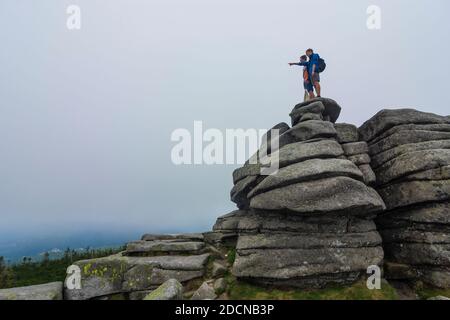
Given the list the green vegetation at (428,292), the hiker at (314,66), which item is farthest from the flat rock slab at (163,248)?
the hiker at (314,66)

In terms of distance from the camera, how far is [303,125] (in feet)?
65.3

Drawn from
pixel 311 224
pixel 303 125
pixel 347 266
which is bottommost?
pixel 347 266

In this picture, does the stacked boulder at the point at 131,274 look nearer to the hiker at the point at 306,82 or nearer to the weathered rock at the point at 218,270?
the weathered rock at the point at 218,270

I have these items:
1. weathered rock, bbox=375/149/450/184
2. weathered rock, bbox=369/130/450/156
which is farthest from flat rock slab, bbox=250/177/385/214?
weathered rock, bbox=369/130/450/156

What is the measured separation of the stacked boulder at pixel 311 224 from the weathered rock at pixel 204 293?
1842 millimetres

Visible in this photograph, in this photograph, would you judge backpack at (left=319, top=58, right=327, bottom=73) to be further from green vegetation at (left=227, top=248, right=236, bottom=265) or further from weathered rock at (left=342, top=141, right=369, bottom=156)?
green vegetation at (left=227, top=248, right=236, bottom=265)

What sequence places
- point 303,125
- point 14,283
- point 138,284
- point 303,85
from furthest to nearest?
1. point 303,85
2. point 14,283
3. point 303,125
4. point 138,284

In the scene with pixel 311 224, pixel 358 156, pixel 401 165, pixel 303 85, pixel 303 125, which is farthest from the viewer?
pixel 303 85

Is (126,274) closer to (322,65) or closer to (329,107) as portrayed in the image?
(329,107)

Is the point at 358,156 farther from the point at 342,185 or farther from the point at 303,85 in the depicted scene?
the point at 303,85

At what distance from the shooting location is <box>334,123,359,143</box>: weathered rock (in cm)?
2044
